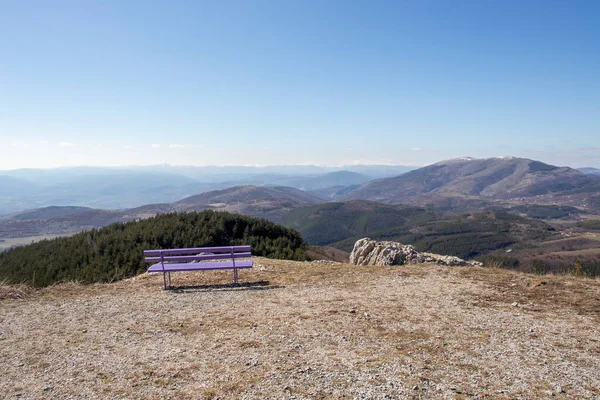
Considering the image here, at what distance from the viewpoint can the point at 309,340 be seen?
26.7ft

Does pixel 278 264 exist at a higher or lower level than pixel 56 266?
higher

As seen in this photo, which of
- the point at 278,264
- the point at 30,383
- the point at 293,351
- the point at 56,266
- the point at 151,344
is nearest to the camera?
the point at 30,383

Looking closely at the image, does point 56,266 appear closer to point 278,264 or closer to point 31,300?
point 31,300

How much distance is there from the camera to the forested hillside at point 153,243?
2504 cm

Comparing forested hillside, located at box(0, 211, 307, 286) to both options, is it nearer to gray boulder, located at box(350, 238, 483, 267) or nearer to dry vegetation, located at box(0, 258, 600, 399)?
gray boulder, located at box(350, 238, 483, 267)

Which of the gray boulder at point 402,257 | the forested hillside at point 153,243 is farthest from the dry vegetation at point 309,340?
the forested hillside at point 153,243

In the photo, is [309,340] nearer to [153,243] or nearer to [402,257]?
[402,257]

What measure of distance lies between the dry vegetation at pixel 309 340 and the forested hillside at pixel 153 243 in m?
Answer: 11.7

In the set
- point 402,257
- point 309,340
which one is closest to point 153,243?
point 402,257

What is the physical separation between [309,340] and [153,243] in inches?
885

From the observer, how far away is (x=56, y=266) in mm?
27406

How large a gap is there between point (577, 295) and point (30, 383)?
14541 mm

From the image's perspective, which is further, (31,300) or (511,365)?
(31,300)

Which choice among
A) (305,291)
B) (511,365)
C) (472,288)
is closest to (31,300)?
(305,291)
